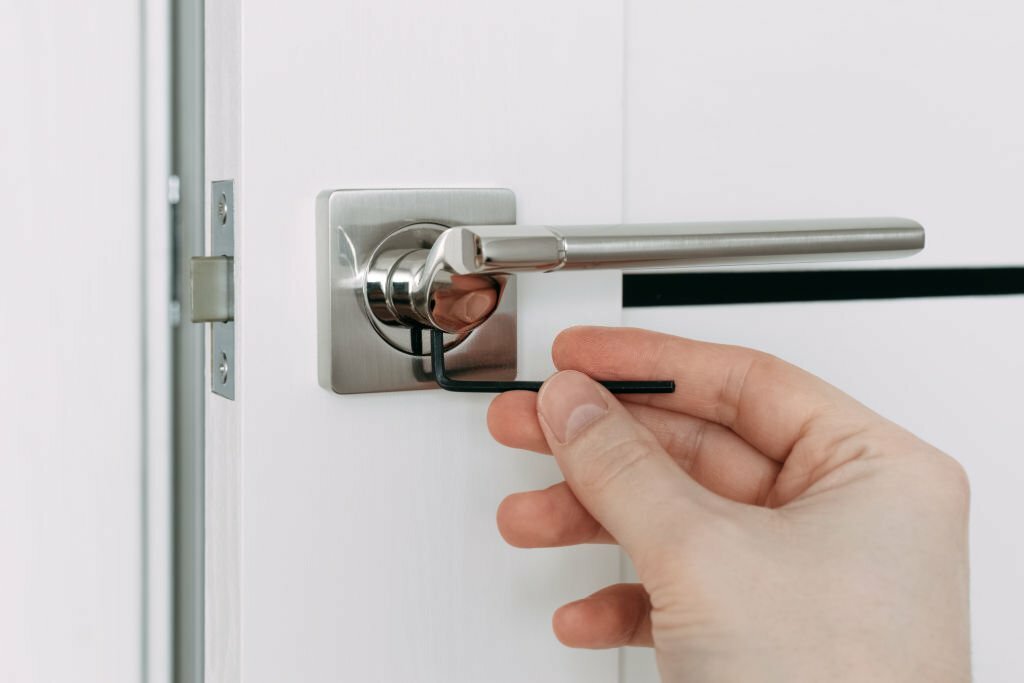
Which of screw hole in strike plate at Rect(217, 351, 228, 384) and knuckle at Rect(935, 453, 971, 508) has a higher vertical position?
screw hole in strike plate at Rect(217, 351, 228, 384)

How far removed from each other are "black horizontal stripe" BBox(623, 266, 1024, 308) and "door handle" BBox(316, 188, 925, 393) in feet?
0.23

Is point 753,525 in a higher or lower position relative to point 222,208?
lower

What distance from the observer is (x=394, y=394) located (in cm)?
33

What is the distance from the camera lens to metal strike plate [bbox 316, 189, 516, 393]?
316 millimetres

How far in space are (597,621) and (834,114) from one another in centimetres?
24

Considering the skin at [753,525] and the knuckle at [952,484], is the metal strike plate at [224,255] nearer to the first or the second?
the skin at [753,525]

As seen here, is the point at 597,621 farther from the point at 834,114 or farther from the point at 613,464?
the point at 834,114

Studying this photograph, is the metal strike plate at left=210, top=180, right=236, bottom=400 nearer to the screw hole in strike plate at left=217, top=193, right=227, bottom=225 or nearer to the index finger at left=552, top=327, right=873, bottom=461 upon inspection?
the screw hole in strike plate at left=217, top=193, right=227, bottom=225

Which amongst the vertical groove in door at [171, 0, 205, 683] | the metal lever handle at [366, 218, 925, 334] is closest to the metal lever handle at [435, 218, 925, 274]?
the metal lever handle at [366, 218, 925, 334]

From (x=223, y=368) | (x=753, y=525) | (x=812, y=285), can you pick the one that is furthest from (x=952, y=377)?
(x=223, y=368)

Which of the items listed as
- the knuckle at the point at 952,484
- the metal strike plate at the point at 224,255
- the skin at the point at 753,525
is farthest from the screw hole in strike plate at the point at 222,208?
the knuckle at the point at 952,484

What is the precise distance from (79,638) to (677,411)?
248 millimetres

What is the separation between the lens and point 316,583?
1.06 feet

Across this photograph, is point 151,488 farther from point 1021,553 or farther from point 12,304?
point 1021,553
